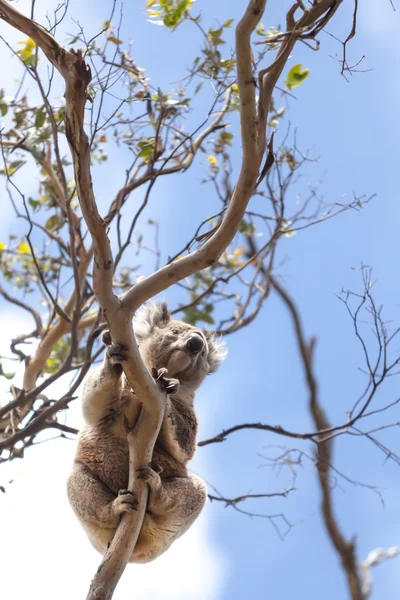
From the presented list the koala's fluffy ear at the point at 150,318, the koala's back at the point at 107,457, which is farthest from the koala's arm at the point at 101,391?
the koala's fluffy ear at the point at 150,318

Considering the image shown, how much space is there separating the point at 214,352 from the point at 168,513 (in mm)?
1619

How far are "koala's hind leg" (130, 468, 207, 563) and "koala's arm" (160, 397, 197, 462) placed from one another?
0.16m

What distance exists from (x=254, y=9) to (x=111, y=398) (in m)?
2.24

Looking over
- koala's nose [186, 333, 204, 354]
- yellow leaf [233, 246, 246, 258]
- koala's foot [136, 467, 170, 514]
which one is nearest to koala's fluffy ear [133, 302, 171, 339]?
koala's nose [186, 333, 204, 354]

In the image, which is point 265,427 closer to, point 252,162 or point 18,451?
point 18,451

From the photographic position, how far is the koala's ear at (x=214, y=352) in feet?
17.9

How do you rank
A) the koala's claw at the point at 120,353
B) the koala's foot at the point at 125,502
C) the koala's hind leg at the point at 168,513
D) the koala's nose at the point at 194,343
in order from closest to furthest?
the koala's claw at the point at 120,353, the koala's foot at the point at 125,502, the koala's hind leg at the point at 168,513, the koala's nose at the point at 194,343

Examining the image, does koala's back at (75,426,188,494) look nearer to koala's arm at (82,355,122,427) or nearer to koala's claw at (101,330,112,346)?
koala's arm at (82,355,122,427)

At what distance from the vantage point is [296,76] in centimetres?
526

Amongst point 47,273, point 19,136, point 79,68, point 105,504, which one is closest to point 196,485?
point 105,504

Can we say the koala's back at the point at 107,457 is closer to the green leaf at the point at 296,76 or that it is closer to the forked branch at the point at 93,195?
the forked branch at the point at 93,195

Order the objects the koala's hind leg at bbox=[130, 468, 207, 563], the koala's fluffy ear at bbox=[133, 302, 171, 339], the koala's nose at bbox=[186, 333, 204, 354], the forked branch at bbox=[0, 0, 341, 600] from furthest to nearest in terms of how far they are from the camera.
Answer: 1. the koala's fluffy ear at bbox=[133, 302, 171, 339]
2. the koala's nose at bbox=[186, 333, 204, 354]
3. the koala's hind leg at bbox=[130, 468, 207, 563]
4. the forked branch at bbox=[0, 0, 341, 600]

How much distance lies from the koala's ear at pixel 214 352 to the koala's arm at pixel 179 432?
849mm

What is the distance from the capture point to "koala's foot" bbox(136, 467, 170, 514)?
378 centimetres
